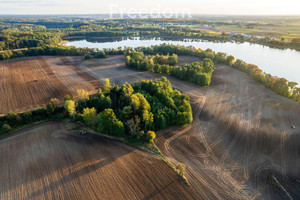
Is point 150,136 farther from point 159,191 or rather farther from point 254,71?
point 254,71

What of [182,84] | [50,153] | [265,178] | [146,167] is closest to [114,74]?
[182,84]

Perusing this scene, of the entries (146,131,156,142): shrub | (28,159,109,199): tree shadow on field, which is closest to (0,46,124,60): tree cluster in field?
(146,131,156,142): shrub

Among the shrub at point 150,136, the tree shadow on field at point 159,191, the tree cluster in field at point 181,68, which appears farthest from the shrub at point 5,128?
the tree cluster in field at point 181,68

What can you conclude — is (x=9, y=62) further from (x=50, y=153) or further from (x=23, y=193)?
(x=23, y=193)

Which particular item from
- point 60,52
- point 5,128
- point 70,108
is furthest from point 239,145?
point 60,52

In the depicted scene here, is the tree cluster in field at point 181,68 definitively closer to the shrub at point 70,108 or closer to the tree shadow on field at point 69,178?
the shrub at point 70,108
